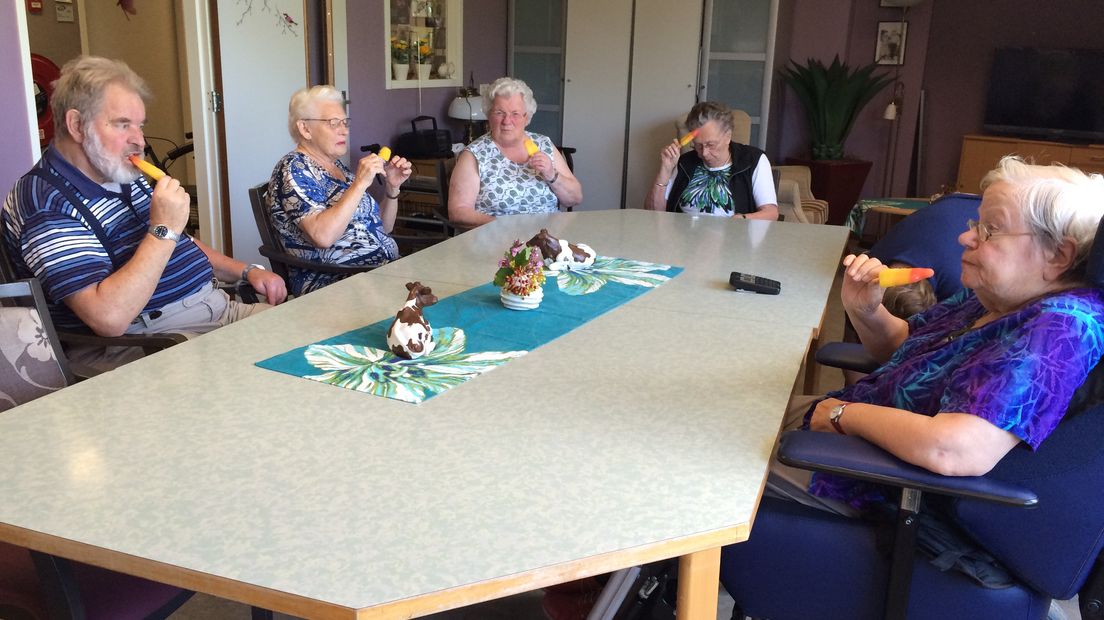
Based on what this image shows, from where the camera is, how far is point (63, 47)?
5973 millimetres

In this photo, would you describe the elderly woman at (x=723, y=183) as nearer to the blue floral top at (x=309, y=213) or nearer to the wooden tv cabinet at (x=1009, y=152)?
the blue floral top at (x=309, y=213)

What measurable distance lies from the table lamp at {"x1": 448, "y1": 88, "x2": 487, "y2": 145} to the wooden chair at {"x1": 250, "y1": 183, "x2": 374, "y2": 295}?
10.3 feet

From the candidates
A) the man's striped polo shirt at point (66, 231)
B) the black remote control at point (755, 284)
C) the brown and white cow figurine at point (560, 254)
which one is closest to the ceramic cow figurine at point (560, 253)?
the brown and white cow figurine at point (560, 254)

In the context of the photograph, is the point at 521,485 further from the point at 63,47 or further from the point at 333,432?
the point at 63,47

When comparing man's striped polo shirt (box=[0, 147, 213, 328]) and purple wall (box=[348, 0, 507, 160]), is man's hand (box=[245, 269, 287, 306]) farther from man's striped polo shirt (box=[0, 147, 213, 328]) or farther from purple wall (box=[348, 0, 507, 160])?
purple wall (box=[348, 0, 507, 160])

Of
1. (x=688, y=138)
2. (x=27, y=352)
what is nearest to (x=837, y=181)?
(x=688, y=138)

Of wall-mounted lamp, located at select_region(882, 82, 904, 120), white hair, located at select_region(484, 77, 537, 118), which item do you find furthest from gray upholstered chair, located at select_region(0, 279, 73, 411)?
wall-mounted lamp, located at select_region(882, 82, 904, 120)

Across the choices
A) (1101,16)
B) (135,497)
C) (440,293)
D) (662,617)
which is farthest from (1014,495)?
(1101,16)

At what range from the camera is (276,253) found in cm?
277

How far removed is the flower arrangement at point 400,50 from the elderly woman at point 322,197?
2749mm

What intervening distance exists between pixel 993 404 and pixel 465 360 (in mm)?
874

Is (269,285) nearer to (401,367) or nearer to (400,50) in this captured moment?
(401,367)

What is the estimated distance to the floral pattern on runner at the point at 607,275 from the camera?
7.43 feet

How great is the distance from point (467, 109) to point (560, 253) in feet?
12.2
